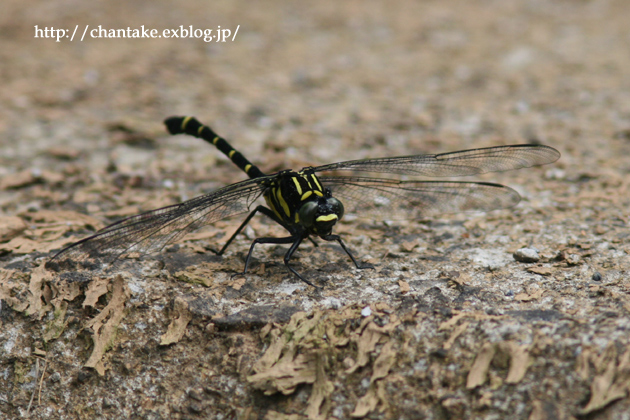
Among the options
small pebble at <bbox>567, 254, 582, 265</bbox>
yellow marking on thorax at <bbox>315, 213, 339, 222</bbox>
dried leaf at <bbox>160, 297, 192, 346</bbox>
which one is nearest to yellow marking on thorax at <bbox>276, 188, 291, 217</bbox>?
yellow marking on thorax at <bbox>315, 213, 339, 222</bbox>

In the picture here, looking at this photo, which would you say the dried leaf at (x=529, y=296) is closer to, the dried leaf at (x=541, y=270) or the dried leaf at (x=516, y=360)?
the dried leaf at (x=541, y=270)

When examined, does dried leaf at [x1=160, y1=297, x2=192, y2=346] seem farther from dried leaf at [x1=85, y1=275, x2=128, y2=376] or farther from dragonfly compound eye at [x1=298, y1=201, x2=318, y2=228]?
dragonfly compound eye at [x1=298, y1=201, x2=318, y2=228]

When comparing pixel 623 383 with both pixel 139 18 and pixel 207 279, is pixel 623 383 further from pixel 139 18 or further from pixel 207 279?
pixel 139 18

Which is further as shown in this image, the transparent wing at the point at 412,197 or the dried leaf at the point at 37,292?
the transparent wing at the point at 412,197

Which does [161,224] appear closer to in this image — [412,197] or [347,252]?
[347,252]

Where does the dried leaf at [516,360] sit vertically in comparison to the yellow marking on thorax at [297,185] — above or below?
below

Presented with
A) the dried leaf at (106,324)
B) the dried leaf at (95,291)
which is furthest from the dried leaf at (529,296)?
the dried leaf at (95,291)

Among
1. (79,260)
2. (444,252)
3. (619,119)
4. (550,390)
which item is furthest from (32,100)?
(619,119)
